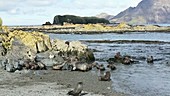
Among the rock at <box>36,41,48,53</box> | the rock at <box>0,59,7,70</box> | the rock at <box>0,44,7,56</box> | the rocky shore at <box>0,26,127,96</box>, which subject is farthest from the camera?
the rock at <box>36,41,48,53</box>

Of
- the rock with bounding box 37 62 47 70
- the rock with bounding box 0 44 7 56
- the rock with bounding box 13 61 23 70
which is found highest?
the rock with bounding box 0 44 7 56

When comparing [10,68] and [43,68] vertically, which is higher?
[10,68]

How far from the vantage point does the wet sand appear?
2345cm

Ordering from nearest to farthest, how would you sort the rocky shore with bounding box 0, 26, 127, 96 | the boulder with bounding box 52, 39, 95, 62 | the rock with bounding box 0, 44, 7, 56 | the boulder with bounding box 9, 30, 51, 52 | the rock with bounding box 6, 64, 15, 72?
the rocky shore with bounding box 0, 26, 127, 96
the rock with bounding box 6, 64, 15, 72
the rock with bounding box 0, 44, 7, 56
the boulder with bounding box 9, 30, 51, 52
the boulder with bounding box 52, 39, 95, 62

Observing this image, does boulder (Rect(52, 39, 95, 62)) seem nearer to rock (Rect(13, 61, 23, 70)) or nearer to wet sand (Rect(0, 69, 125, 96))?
rock (Rect(13, 61, 23, 70))

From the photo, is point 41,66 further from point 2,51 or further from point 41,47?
point 41,47

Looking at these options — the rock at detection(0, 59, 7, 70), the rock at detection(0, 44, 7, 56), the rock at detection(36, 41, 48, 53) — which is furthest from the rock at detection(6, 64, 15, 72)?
the rock at detection(36, 41, 48, 53)

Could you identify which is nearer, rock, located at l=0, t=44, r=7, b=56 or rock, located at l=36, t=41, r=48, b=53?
rock, located at l=0, t=44, r=7, b=56

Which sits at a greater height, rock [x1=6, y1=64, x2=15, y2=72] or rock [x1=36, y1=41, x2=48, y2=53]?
rock [x1=36, y1=41, x2=48, y2=53]

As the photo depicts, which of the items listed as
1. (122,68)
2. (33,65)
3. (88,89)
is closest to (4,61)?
(33,65)

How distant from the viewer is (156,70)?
3800 centimetres

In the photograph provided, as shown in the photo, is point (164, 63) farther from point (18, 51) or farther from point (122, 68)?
point (18, 51)

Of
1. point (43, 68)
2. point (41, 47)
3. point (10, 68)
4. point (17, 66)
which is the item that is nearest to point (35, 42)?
point (41, 47)

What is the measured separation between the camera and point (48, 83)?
91.6ft
